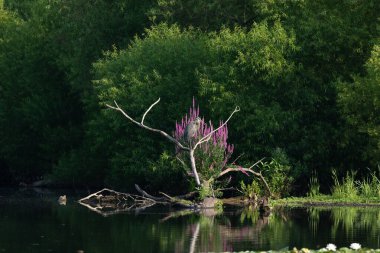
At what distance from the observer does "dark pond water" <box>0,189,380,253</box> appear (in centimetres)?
2439

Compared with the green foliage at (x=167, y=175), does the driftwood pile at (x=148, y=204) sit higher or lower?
lower

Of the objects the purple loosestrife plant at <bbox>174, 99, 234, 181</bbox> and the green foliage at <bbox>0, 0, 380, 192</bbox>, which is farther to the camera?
the green foliage at <bbox>0, 0, 380, 192</bbox>

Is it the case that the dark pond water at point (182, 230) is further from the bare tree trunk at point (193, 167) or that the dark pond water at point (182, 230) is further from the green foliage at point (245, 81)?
the green foliage at point (245, 81)

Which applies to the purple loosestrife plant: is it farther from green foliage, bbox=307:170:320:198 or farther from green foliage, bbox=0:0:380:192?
green foliage, bbox=307:170:320:198

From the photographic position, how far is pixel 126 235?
88.8 ft

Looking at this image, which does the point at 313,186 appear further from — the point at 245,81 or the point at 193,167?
the point at 193,167

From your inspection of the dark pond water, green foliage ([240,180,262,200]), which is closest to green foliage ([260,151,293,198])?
green foliage ([240,180,262,200])

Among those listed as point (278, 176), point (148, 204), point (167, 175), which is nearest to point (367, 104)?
point (278, 176)

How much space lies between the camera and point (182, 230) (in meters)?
28.0

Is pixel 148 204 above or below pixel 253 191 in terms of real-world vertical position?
below

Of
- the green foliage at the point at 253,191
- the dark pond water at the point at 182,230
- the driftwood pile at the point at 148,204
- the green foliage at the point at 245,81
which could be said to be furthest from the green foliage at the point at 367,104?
the dark pond water at the point at 182,230

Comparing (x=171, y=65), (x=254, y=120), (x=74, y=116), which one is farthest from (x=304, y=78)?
(x=74, y=116)

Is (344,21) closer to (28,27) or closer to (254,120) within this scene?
(254,120)

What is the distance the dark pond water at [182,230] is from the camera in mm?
24391
